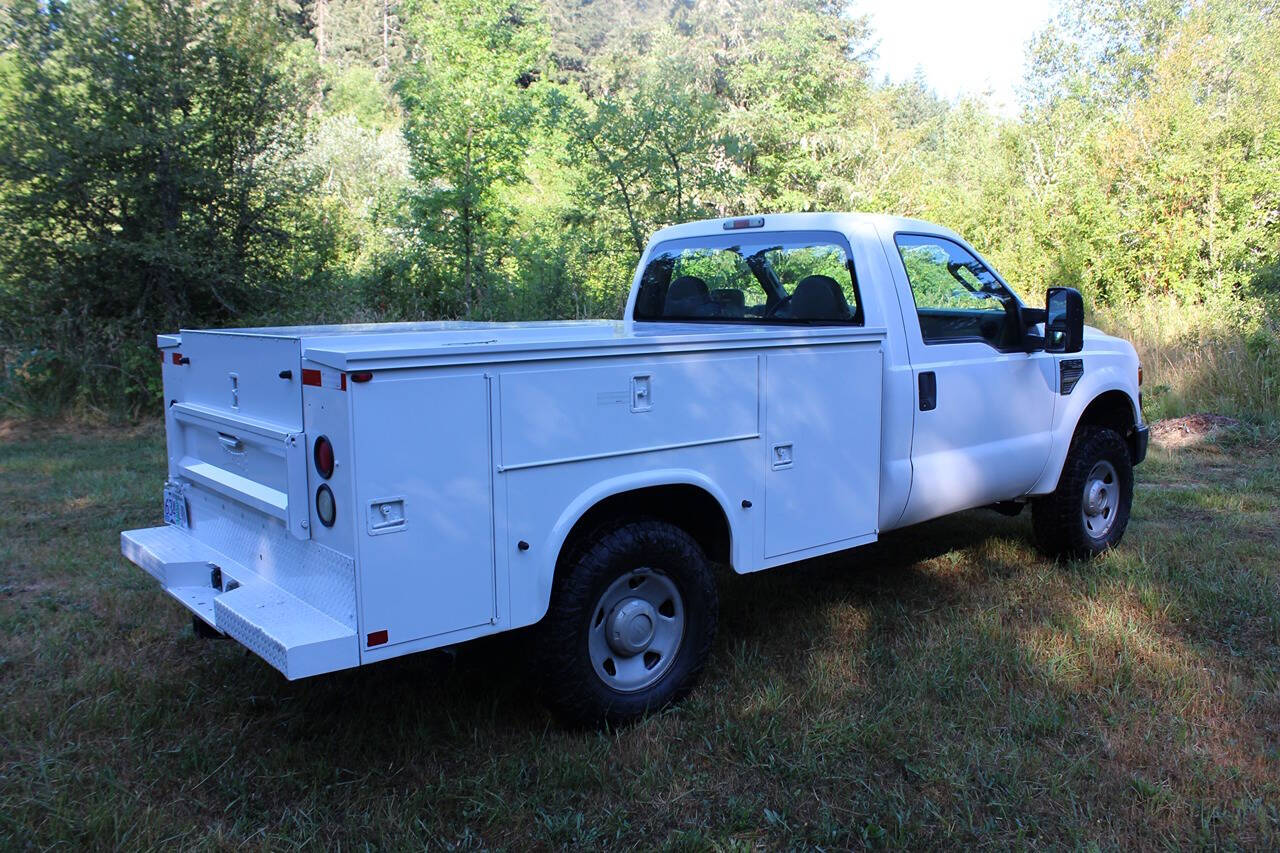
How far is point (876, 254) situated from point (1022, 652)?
1972 millimetres

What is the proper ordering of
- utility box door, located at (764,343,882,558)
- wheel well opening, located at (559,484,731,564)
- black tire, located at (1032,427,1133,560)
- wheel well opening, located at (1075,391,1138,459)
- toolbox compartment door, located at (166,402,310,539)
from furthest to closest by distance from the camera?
wheel well opening, located at (1075,391,1138,459), black tire, located at (1032,427,1133,560), utility box door, located at (764,343,882,558), wheel well opening, located at (559,484,731,564), toolbox compartment door, located at (166,402,310,539)

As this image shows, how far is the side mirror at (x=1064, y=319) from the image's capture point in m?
5.04

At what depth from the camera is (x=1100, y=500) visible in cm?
597

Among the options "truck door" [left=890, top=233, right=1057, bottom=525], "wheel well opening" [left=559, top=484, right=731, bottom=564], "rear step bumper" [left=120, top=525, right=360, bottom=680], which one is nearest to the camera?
"rear step bumper" [left=120, top=525, right=360, bottom=680]

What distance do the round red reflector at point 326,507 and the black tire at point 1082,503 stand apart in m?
4.28

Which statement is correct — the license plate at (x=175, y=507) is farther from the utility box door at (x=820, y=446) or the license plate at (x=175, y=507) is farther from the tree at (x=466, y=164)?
the tree at (x=466, y=164)

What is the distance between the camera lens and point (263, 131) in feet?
37.9

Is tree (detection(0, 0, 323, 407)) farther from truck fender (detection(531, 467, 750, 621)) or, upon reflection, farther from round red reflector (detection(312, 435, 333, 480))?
truck fender (detection(531, 467, 750, 621))

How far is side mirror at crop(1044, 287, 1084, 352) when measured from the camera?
5039 millimetres

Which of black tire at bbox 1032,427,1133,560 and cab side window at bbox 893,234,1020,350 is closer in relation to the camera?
cab side window at bbox 893,234,1020,350

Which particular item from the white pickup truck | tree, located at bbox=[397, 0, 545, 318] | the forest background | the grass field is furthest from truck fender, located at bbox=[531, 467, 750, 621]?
tree, located at bbox=[397, 0, 545, 318]

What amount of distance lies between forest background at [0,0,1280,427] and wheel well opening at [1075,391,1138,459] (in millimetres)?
5188

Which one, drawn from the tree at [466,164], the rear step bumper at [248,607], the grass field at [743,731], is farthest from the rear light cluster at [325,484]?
the tree at [466,164]

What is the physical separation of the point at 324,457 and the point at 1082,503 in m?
4.49
